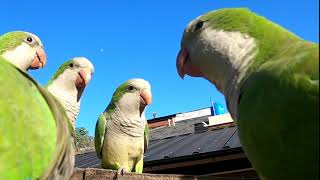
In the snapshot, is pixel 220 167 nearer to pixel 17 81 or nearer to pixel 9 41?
pixel 9 41

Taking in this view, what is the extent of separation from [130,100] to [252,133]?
9.78ft

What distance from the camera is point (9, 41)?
139 inches

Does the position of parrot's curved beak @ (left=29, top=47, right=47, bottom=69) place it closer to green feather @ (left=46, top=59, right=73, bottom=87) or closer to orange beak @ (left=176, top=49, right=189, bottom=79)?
green feather @ (left=46, top=59, right=73, bottom=87)

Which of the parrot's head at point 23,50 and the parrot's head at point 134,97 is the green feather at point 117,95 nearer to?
the parrot's head at point 134,97

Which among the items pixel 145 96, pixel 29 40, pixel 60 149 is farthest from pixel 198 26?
pixel 145 96

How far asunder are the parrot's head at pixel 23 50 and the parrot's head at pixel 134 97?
95 centimetres

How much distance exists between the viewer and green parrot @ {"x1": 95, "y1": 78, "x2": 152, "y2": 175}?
421 cm

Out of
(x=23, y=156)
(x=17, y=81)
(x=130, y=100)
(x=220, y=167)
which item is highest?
(x=130, y=100)

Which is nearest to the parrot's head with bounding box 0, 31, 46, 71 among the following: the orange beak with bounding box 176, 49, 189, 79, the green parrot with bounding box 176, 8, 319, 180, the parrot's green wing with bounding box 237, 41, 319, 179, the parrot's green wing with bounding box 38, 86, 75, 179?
the orange beak with bounding box 176, 49, 189, 79

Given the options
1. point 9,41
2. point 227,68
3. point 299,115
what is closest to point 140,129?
point 9,41

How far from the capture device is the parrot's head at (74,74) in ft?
14.1

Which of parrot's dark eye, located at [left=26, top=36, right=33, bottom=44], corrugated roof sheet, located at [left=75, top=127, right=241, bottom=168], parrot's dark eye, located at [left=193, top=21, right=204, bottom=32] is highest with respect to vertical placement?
parrot's dark eye, located at [left=26, top=36, right=33, bottom=44]

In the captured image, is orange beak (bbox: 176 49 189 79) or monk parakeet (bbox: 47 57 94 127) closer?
orange beak (bbox: 176 49 189 79)

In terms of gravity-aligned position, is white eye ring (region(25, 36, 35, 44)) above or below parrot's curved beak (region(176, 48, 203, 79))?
above
